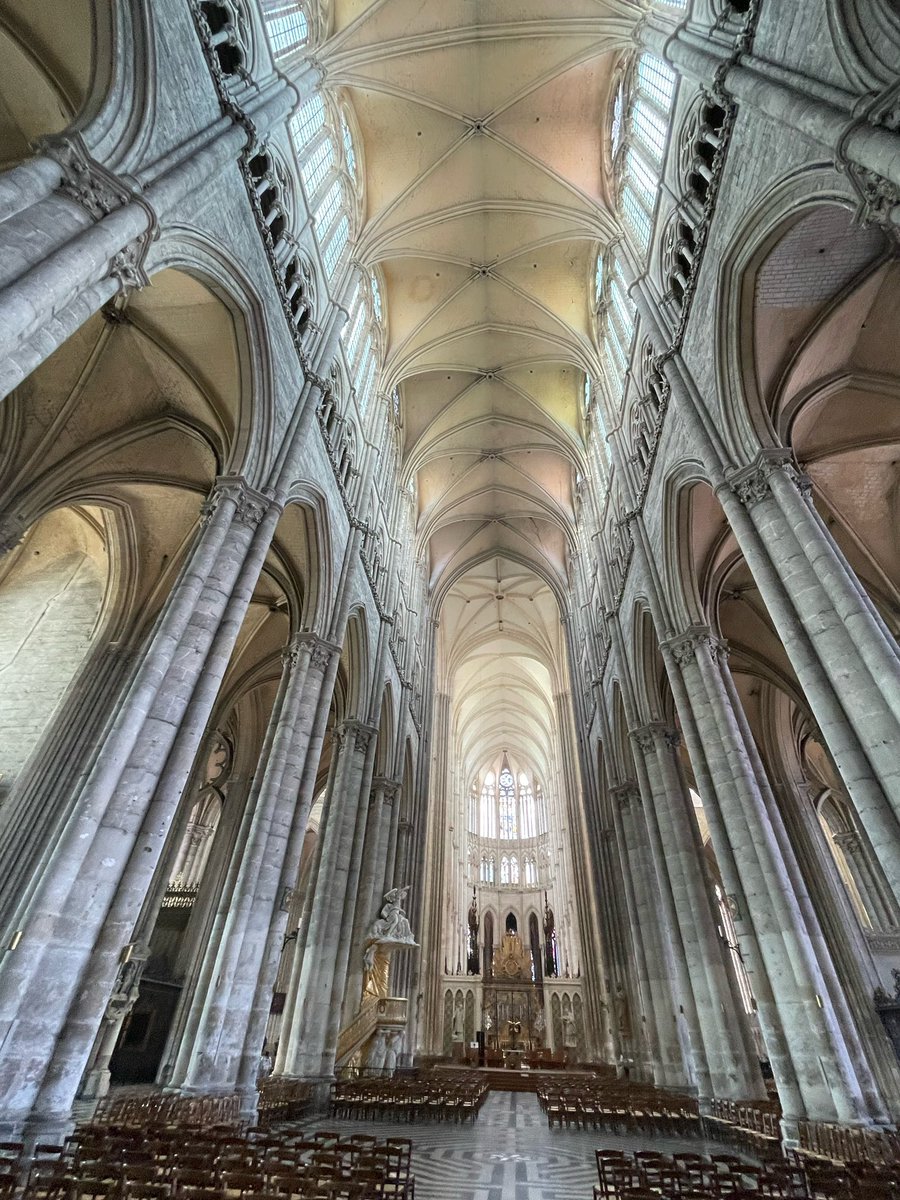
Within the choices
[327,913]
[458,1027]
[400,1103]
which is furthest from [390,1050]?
[458,1027]

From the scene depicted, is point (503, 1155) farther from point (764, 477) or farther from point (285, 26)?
point (285, 26)

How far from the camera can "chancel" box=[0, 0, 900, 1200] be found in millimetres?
6793

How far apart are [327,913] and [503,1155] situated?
6820 mm

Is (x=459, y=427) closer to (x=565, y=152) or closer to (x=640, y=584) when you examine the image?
(x=565, y=152)

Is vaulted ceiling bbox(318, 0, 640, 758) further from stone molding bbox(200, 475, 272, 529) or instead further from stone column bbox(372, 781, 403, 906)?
stone column bbox(372, 781, 403, 906)

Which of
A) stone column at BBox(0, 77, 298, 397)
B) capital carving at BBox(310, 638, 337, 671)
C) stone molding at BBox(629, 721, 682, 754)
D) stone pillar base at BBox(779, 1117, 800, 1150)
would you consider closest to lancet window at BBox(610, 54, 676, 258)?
stone column at BBox(0, 77, 298, 397)

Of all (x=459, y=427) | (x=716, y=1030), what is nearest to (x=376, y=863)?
(x=716, y=1030)

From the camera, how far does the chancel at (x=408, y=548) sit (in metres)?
6.79

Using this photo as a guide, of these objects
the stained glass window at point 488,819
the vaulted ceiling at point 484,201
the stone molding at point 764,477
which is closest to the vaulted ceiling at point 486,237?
the vaulted ceiling at point 484,201

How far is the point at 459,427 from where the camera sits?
25750mm

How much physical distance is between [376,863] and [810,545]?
1515 centimetres

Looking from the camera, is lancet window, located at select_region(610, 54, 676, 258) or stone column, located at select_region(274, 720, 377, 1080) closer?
stone column, located at select_region(274, 720, 377, 1080)

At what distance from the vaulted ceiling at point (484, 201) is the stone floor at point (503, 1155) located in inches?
778

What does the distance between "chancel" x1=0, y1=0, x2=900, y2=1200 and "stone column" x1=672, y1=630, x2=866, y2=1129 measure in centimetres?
6
